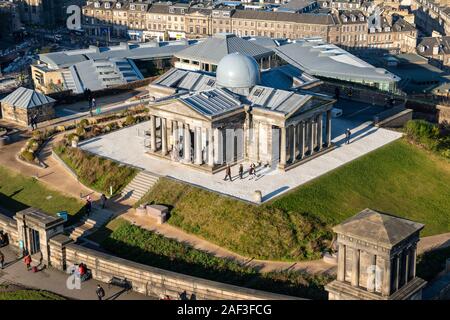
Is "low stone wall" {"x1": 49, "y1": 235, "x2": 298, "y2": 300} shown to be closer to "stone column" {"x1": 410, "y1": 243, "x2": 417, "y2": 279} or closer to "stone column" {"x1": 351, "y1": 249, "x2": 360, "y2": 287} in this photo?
"stone column" {"x1": 351, "y1": 249, "x2": 360, "y2": 287}

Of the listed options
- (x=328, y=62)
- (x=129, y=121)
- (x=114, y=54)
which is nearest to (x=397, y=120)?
(x=328, y=62)

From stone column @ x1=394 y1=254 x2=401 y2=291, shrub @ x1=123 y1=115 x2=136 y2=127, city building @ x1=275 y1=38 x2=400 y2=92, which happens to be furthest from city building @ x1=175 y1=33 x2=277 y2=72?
stone column @ x1=394 y1=254 x2=401 y2=291

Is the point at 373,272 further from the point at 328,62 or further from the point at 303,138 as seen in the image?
the point at 328,62

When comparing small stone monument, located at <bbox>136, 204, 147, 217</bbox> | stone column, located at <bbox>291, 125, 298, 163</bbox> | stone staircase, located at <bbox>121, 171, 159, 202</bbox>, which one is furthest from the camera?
stone column, located at <bbox>291, 125, 298, 163</bbox>

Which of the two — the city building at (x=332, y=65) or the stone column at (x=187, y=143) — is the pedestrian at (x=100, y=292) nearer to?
the stone column at (x=187, y=143)

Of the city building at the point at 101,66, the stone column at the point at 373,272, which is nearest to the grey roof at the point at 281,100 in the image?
the stone column at the point at 373,272

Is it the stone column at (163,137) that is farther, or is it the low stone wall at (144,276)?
the stone column at (163,137)

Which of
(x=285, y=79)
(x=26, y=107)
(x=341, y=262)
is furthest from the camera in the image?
(x=26, y=107)
